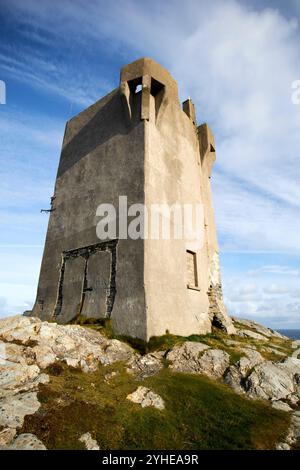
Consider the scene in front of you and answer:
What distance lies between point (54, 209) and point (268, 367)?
14.2m

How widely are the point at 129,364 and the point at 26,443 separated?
4888mm

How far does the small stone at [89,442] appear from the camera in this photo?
588 centimetres

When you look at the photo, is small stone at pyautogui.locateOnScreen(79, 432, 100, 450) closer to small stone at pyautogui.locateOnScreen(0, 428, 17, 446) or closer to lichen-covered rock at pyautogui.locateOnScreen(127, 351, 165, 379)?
small stone at pyautogui.locateOnScreen(0, 428, 17, 446)

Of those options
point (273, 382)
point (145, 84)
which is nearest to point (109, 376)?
point (273, 382)

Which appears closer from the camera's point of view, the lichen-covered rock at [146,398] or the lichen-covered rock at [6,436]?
the lichen-covered rock at [6,436]

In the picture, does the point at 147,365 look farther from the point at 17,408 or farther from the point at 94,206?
the point at 94,206

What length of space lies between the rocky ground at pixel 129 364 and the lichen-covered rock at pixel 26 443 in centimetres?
60

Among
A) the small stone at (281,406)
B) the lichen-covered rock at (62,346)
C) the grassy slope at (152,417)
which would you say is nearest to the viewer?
the grassy slope at (152,417)

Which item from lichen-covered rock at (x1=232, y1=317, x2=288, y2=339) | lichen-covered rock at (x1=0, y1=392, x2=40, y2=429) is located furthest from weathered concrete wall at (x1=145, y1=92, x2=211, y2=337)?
lichen-covered rock at (x1=232, y1=317, x2=288, y2=339)

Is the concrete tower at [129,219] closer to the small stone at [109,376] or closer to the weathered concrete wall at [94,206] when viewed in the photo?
the weathered concrete wall at [94,206]

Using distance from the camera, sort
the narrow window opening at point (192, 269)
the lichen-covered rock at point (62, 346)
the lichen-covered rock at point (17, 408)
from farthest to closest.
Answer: the narrow window opening at point (192, 269), the lichen-covered rock at point (62, 346), the lichen-covered rock at point (17, 408)

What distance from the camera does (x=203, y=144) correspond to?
21.6 meters

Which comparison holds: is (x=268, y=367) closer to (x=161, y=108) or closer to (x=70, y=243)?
(x=70, y=243)

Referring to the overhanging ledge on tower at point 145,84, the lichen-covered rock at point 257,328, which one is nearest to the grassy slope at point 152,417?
the overhanging ledge on tower at point 145,84
